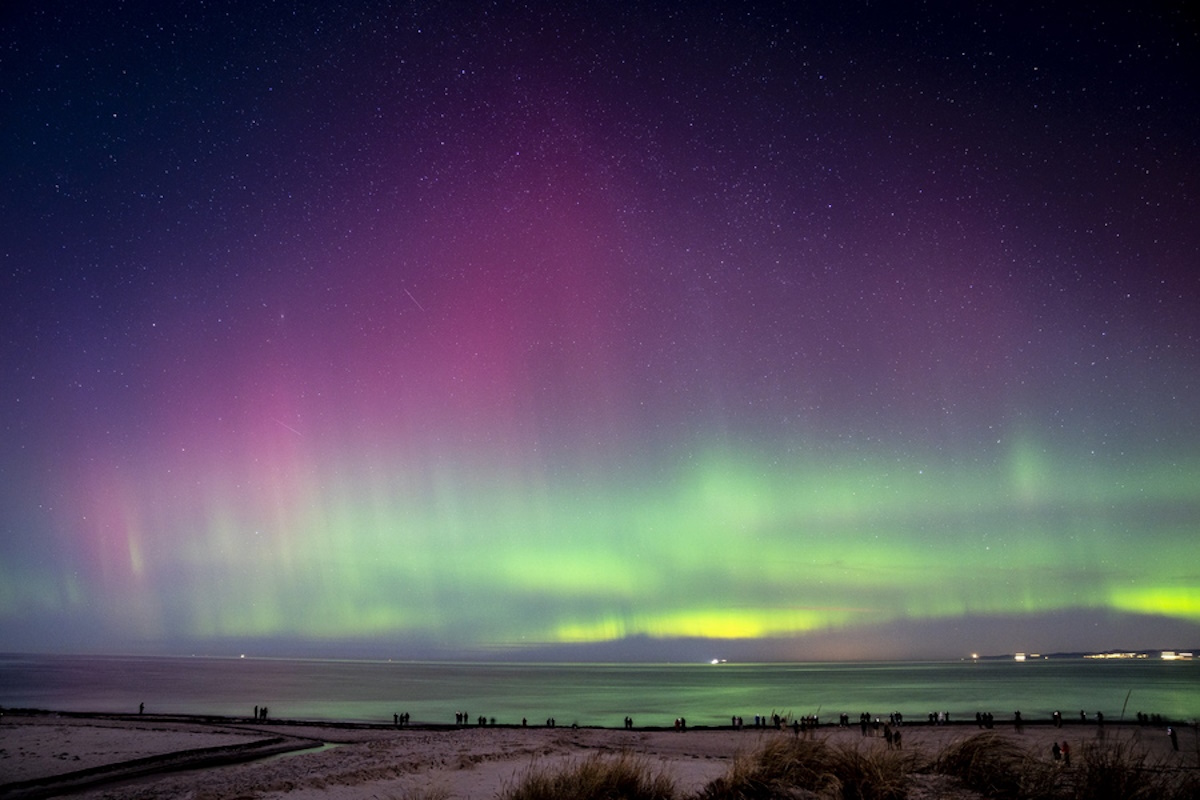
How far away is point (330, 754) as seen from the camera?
1134 inches

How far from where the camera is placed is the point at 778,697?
9412 centimetres

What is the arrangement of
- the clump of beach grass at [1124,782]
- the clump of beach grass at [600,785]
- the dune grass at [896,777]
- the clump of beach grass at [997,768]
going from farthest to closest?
the clump of beach grass at [600,785] < the clump of beach grass at [997,768] < the dune grass at [896,777] < the clump of beach grass at [1124,782]

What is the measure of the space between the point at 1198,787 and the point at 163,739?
42.2m

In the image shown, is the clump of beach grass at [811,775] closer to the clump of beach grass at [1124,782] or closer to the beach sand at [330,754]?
the beach sand at [330,754]

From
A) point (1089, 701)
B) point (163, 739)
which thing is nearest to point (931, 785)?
point (163, 739)

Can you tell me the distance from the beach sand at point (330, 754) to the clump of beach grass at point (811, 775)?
42cm

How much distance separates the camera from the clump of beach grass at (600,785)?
813 centimetres

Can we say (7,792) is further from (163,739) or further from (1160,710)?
(1160,710)

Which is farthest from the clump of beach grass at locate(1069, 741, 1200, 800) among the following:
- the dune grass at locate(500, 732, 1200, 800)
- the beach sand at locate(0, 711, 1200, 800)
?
the beach sand at locate(0, 711, 1200, 800)

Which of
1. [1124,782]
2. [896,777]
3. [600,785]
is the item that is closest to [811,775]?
[896,777]

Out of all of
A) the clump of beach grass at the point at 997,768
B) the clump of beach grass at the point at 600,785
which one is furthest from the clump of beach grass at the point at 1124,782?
the clump of beach grass at the point at 600,785

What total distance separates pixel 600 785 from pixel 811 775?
2.47 meters

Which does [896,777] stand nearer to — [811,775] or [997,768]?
[811,775]

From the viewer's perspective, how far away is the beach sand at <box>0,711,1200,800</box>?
1834 cm
